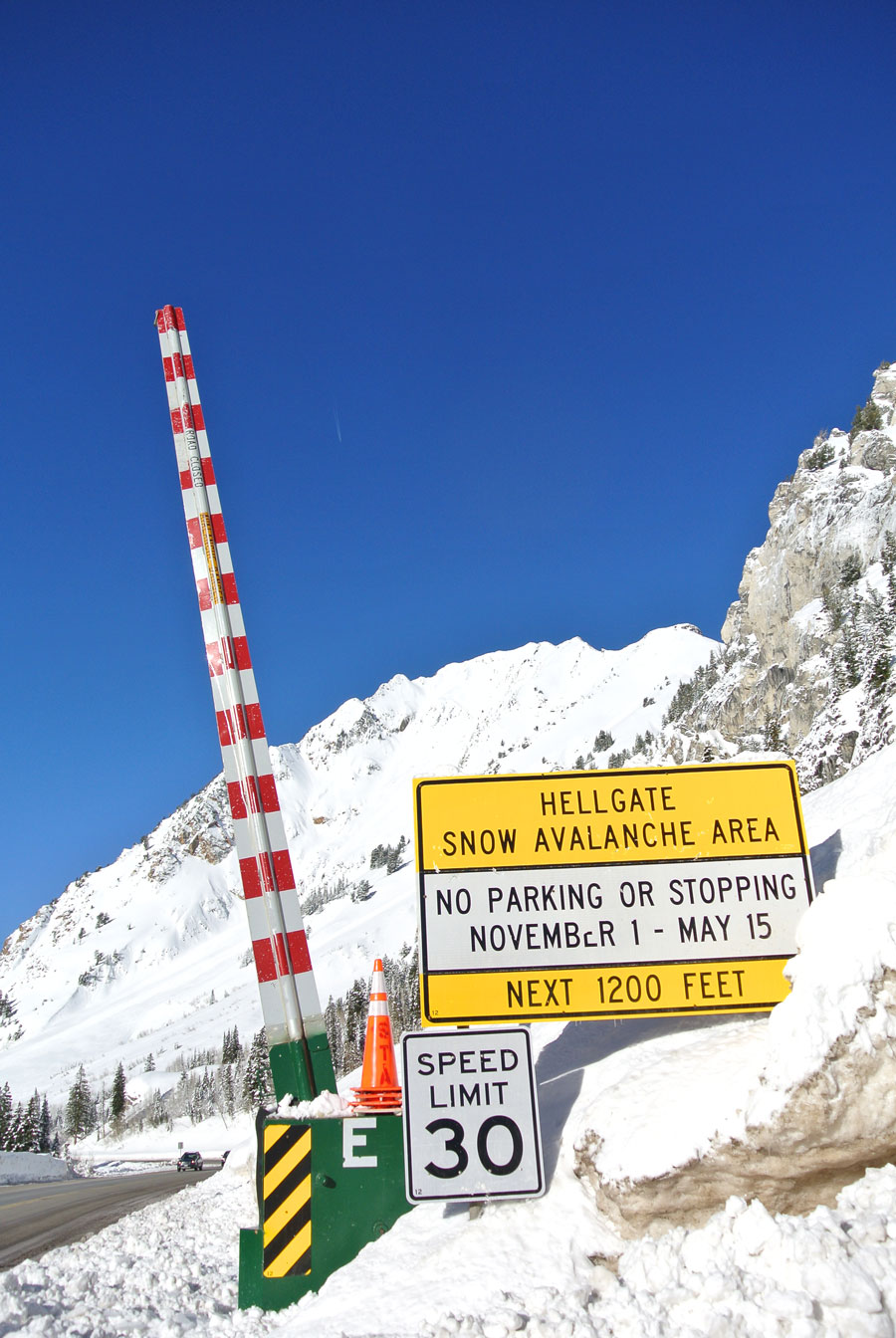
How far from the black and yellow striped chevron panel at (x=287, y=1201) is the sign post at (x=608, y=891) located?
1399mm

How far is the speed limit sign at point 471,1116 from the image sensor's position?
500 cm

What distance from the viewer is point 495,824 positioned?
617cm

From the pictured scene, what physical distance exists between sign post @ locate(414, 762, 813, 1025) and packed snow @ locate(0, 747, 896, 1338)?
1.68ft

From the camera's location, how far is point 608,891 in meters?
6.05

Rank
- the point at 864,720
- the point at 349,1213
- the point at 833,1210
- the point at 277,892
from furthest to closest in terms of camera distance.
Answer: the point at 864,720, the point at 277,892, the point at 349,1213, the point at 833,1210

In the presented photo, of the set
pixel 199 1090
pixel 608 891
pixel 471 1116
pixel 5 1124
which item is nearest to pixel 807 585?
pixel 199 1090

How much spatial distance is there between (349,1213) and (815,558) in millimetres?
154174

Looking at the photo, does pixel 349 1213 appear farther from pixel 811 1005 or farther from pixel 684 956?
pixel 811 1005

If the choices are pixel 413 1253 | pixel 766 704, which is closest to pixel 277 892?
pixel 413 1253

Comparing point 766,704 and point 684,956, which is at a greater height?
point 766,704

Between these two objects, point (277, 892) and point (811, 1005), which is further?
point (277, 892)

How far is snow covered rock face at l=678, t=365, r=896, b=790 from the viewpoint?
388 feet

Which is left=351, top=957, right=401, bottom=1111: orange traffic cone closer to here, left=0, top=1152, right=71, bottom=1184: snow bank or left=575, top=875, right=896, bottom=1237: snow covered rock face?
left=575, top=875, right=896, bottom=1237: snow covered rock face

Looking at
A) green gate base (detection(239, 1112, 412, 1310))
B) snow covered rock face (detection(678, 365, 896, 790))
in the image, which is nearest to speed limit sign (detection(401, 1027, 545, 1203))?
green gate base (detection(239, 1112, 412, 1310))
